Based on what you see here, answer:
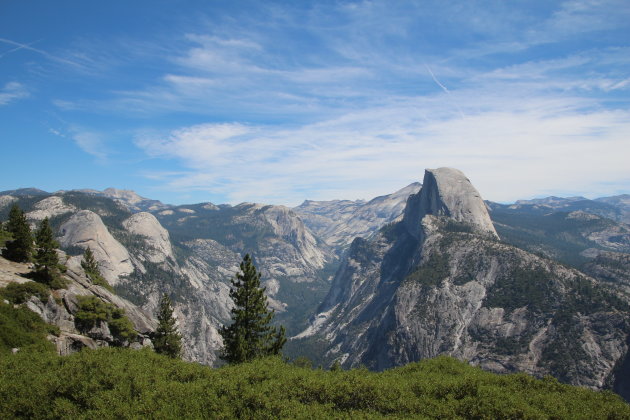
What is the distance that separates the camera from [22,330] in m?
40.0

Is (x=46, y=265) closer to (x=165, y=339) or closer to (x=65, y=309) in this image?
(x=65, y=309)

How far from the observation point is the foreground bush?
23.1 metres

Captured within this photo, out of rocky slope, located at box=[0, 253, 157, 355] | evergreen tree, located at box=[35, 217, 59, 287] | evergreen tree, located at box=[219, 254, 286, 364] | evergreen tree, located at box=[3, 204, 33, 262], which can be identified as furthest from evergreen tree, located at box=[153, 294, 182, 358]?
evergreen tree, located at box=[3, 204, 33, 262]

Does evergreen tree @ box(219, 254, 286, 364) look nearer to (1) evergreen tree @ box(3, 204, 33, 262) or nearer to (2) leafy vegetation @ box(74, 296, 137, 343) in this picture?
(2) leafy vegetation @ box(74, 296, 137, 343)

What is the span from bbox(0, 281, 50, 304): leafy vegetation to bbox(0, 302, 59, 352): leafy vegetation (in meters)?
1.57

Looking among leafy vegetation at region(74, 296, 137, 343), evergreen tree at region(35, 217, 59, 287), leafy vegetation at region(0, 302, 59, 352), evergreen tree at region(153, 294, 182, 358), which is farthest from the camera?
evergreen tree at region(153, 294, 182, 358)

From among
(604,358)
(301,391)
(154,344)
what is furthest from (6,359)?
(604,358)

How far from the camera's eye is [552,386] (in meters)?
31.1

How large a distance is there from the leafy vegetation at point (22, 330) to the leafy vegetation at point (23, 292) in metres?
1.57

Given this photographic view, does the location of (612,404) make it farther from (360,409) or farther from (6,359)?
(6,359)

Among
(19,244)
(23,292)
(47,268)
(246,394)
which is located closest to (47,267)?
(47,268)

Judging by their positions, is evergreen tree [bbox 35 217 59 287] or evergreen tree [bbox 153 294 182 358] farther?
evergreen tree [bbox 153 294 182 358]

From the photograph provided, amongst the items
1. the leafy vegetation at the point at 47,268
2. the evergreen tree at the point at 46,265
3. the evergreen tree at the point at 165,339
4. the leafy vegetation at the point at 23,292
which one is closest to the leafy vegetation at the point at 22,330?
the leafy vegetation at the point at 23,292

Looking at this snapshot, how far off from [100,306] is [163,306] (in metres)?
17.0
